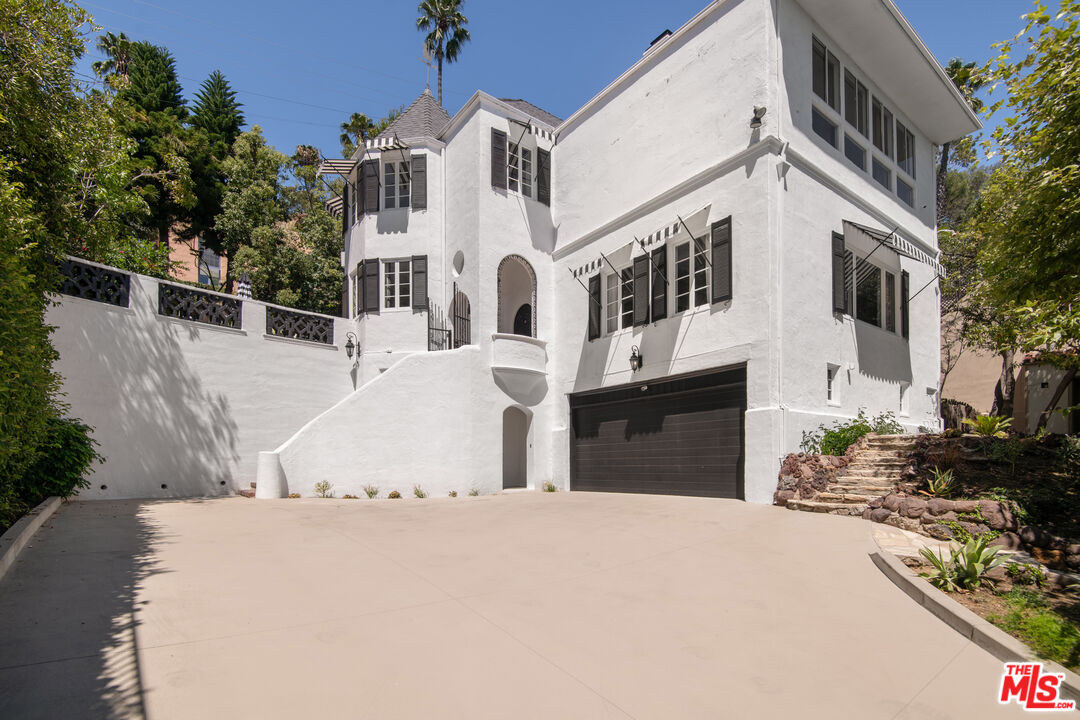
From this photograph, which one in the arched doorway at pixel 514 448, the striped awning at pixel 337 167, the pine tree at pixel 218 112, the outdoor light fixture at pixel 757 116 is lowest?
the arched doorway at pixel 514 448

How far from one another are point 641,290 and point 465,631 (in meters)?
11.5

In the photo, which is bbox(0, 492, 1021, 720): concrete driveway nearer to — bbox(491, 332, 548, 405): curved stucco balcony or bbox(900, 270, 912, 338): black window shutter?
bbox(491, 332, 548, 405): curved stucco balcony

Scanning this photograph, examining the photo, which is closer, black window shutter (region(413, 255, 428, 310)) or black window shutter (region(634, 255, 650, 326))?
black window shutter (region(634, 255, 650, 326))

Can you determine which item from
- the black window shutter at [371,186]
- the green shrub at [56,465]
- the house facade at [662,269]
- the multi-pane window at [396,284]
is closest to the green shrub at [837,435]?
the house facade at [662,269]

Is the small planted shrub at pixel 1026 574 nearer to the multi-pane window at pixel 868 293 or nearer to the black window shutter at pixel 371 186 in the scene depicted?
the multi-pane window at pixel 868 293

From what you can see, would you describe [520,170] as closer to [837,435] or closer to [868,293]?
[868,293]

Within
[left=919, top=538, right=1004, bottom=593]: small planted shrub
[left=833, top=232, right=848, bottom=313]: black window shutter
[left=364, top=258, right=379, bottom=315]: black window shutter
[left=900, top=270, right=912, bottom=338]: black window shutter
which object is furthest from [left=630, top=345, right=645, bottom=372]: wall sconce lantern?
[left=919, top=538, right=1004, bottom=593]: small planted shrub

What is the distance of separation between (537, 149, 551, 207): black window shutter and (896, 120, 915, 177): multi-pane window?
1014cm

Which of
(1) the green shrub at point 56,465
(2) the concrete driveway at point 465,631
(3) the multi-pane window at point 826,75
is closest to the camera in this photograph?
(2) the concrete driveway at point 465,631

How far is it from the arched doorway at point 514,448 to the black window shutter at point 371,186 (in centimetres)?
790

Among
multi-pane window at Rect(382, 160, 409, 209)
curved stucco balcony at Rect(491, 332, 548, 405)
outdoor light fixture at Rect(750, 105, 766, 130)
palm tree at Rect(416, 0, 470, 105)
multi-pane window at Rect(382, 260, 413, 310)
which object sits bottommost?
curved stucco balcony at Rect(491, 332, 548, 405)

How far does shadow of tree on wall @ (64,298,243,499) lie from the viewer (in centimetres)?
1185

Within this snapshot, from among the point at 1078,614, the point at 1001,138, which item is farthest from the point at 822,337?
the point at 1078,614

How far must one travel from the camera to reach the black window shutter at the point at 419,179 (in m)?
18.1
